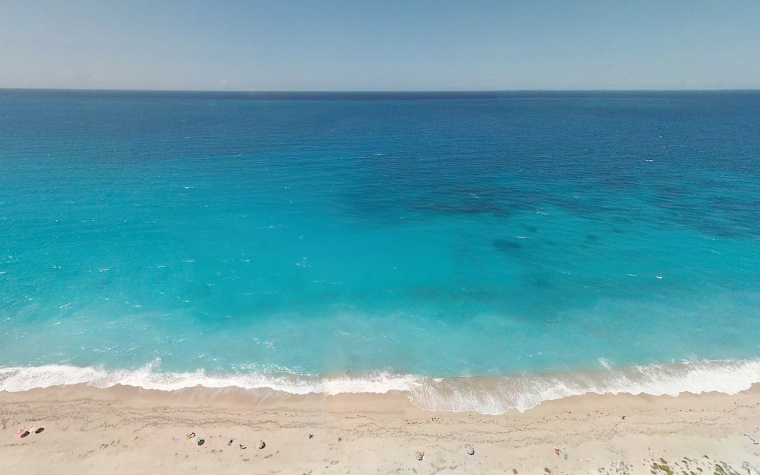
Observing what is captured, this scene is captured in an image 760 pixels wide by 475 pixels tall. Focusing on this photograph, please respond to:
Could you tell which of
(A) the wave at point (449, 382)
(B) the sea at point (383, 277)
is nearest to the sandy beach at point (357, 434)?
(A) the wave at point (449, 382)

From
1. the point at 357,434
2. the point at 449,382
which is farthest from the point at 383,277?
the point at 357,434

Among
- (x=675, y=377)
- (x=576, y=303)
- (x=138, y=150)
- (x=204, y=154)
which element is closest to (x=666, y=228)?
(x=576, y=303)

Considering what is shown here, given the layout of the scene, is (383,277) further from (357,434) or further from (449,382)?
(357,434)

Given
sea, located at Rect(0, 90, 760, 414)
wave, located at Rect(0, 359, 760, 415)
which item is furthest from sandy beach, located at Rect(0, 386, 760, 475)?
sea, located at Rect(0, 90, 760, 414)

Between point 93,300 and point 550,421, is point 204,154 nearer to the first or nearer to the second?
point 93,300

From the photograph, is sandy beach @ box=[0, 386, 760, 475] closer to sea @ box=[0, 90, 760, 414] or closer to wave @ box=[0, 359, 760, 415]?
wave @ box=[0, 359, 760, 415]

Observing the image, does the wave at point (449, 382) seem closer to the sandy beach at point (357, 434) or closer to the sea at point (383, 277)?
the sea at point (383, 277)
